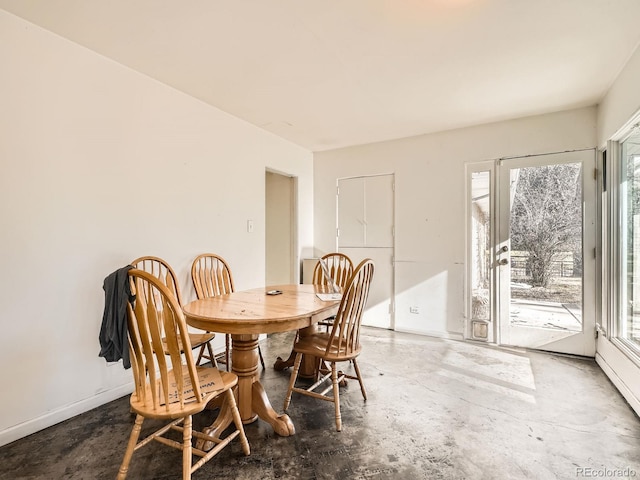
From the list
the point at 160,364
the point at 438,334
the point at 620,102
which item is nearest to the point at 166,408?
the point at 160,364

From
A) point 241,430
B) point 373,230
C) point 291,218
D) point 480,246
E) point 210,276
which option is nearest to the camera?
point 241,430

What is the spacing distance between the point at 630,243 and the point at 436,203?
176cm

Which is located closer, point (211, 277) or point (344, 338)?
point (344, 338)

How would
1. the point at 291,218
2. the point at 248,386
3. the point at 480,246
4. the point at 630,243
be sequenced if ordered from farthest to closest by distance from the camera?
the point at 291,218, the point at 480,246, the point at 630,243, the point at 248,386

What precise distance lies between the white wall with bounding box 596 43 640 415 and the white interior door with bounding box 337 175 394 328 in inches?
80.7

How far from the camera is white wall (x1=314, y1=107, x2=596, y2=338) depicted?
350 centimetres

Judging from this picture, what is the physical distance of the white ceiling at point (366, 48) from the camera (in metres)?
1.80

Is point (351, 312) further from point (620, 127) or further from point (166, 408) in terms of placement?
point (620, 127)

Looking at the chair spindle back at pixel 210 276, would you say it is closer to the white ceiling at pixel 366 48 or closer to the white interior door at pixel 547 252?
the white ceiling at pixel 366 48

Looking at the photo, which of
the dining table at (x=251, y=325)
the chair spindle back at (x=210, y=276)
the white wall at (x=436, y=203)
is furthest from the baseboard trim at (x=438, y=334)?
the chair spindle back at (x=210, y=276)

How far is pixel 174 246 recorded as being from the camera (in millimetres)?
2764

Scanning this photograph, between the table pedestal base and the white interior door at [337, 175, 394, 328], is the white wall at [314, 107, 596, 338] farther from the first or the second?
the table pedestal base

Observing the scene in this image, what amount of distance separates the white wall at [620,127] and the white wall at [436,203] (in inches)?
20.3

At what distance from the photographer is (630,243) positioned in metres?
2.49
